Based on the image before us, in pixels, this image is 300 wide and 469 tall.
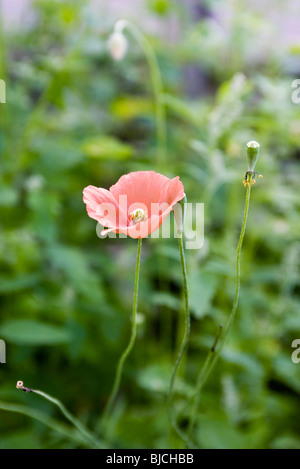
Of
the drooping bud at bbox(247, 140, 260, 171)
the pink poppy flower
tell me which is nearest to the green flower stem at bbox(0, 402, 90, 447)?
the pink poppy flower

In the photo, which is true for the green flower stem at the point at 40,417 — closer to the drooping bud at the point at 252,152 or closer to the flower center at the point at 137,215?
the flower center at the point at 137,215

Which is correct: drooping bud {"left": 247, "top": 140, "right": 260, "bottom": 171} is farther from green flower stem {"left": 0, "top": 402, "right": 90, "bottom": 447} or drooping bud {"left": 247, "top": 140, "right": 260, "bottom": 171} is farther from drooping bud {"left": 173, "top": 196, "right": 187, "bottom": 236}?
green flower stem {"left": 0, "top": 402, "right": 90, "bottom": 447}

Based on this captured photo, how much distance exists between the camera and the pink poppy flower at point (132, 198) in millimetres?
592

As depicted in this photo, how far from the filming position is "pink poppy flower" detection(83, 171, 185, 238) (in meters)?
0.59

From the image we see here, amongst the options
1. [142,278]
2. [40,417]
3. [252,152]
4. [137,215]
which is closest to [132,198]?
[137,215]

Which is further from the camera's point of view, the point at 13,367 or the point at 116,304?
the point at 116,304

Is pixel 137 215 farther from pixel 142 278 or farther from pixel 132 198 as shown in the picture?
pixel 142 278

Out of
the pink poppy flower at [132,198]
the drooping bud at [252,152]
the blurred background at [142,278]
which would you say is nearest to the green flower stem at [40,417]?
the blurred background at [142,278]

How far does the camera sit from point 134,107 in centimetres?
172

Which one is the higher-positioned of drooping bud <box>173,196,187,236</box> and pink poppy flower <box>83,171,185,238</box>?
pink poppy flower <box>83,171,185,238</box>

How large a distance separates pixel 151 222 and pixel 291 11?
171cm

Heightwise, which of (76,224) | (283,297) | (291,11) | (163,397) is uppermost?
(291,11)

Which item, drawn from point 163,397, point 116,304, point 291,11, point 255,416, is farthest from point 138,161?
point 291,11

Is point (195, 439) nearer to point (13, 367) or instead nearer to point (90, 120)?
point (13, 367)
